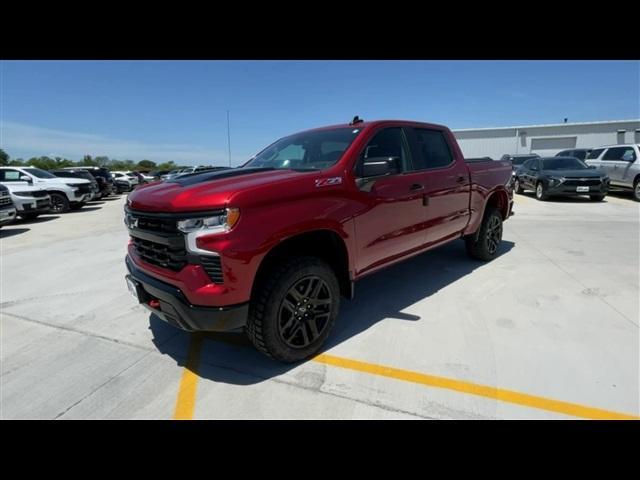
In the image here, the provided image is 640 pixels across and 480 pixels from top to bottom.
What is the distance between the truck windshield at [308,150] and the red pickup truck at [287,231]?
0.06 feet

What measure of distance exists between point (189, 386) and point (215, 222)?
1.28 metres

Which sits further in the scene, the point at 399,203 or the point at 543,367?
the point at 399,203

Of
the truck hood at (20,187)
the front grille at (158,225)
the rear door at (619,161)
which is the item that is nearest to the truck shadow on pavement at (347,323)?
the front grille at (158,225)

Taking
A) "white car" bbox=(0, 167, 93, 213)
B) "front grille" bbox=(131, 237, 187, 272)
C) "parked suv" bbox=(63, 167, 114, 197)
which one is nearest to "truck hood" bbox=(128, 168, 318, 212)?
"front grille" bbox=(131, 237, 187, 272)

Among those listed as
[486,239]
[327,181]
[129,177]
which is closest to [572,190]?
[486,239]

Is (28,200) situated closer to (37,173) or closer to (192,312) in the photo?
(37,173)

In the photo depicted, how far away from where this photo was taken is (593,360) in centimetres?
262

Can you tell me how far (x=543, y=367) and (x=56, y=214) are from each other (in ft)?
52.1

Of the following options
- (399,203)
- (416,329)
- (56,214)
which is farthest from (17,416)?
(56,214)

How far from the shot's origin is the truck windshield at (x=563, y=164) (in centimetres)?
1241

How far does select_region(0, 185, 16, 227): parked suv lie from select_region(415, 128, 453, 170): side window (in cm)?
1043
